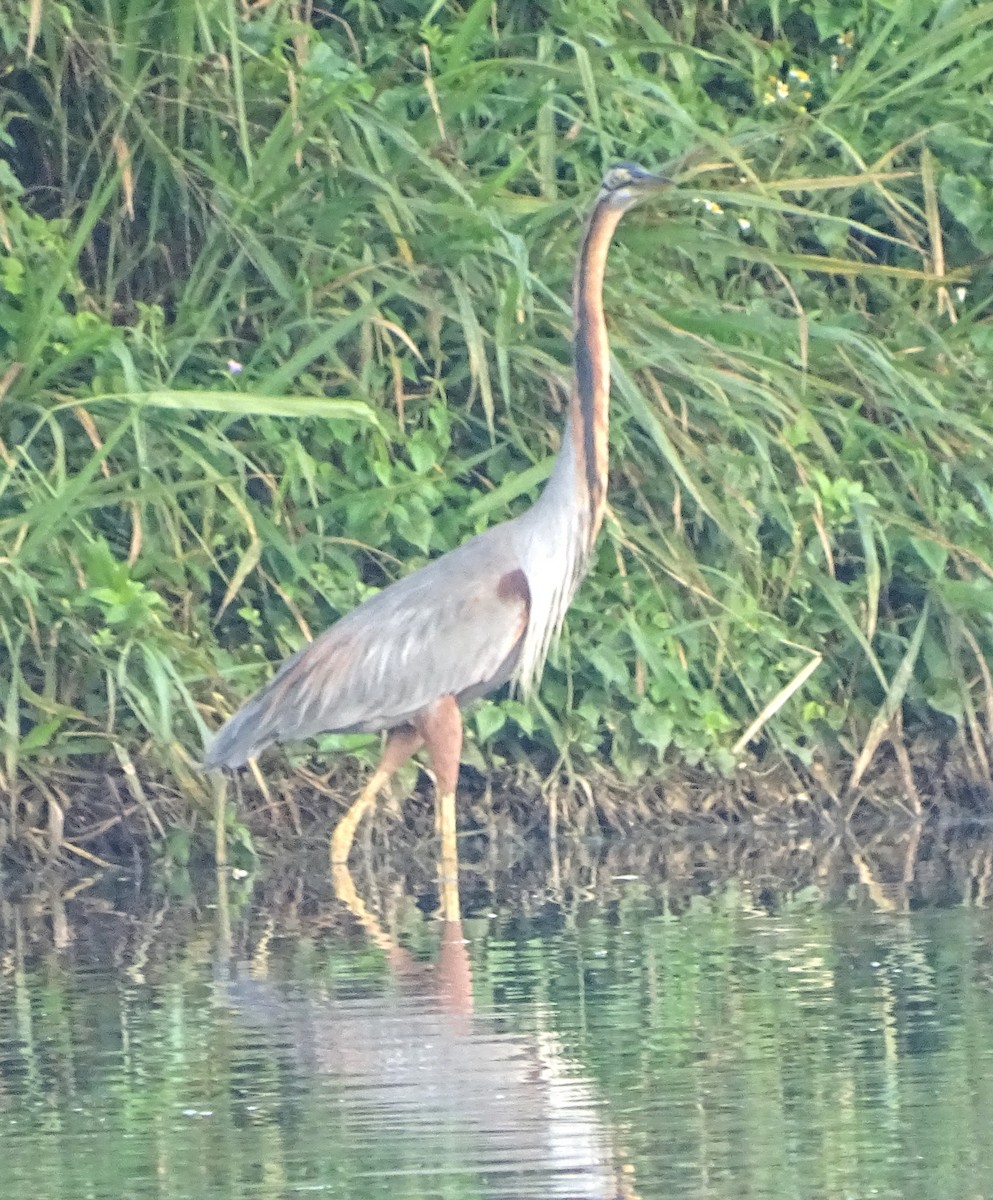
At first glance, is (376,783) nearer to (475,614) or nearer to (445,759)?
(445,759)

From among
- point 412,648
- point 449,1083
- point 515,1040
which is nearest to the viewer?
point 449,1083

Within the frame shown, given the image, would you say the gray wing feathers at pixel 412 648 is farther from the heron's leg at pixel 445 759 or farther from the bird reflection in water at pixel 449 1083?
the bird reflection in water at pixel 449 1083

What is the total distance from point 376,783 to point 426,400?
149 cm

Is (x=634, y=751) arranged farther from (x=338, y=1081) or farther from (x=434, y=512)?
(x=338, y=1081)

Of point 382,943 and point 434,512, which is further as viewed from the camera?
point 434,512

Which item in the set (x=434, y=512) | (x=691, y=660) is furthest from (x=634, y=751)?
(x=434, y=512)

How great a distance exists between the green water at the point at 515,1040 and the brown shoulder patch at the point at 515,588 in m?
0.92

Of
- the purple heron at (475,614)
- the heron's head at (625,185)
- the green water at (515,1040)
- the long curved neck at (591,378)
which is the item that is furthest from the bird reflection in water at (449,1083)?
the heron's head at (625,185)

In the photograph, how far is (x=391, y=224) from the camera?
8.43 m

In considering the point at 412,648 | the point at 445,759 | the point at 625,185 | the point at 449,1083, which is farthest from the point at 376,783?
the point at 449,1083

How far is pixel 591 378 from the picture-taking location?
25.5 ft

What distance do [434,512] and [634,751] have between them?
102cm

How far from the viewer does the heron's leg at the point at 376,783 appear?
7.60 m

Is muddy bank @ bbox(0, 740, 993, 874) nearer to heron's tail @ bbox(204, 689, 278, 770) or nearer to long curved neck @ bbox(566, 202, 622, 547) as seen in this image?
heron's tail @ bbox(204, 689, 278, 770)
